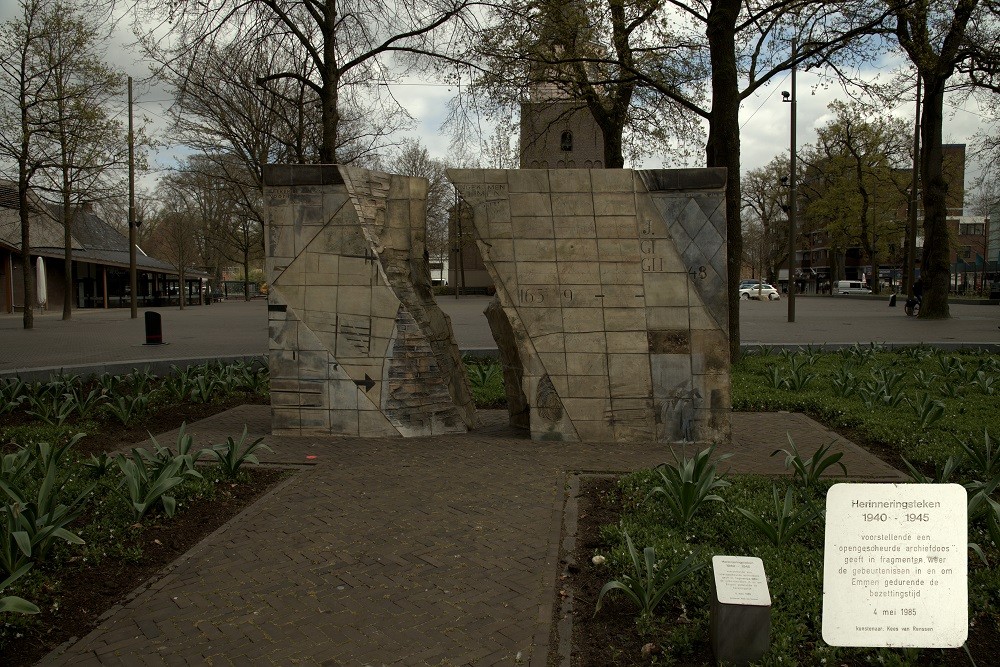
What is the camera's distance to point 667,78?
1513 cm

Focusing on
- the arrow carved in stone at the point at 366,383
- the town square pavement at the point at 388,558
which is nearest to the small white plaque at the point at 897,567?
the town square pavement at the point at 388,558

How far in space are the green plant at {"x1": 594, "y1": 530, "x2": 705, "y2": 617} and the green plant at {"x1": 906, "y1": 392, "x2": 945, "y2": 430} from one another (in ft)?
15.8

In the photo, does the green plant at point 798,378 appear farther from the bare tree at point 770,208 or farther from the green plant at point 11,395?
the bare tree at point 770,208

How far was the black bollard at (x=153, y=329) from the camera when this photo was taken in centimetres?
1670

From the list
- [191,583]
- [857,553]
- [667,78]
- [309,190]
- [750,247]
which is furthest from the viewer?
[750,247]

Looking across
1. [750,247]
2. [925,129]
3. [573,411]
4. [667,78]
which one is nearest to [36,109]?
[667,78]

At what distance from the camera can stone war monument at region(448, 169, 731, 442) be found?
277 inches

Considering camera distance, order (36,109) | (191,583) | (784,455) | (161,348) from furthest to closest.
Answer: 1. (36,109)
2. (161,348)
3. (784,455)
4. (191,583)

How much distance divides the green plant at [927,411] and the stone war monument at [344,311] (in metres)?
4.94

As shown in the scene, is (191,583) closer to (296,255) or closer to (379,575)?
(379,575)

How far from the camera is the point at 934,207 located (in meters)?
21.6

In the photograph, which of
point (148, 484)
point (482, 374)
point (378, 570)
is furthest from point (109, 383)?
point (378, 570)

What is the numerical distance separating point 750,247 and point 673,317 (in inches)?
3102

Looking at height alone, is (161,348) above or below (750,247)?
below
